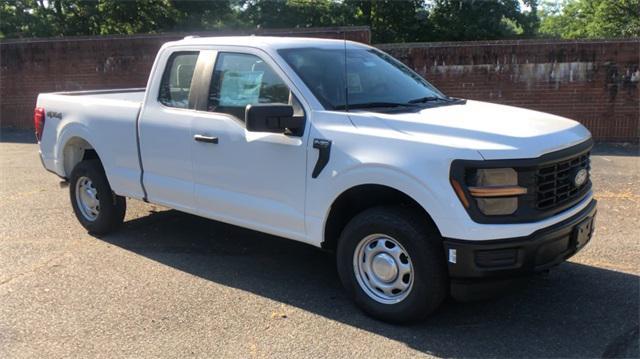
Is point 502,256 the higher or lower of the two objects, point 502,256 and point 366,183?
the lower

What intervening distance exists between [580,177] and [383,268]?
1.55 meters

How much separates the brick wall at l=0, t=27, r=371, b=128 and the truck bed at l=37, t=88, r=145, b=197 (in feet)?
24.1

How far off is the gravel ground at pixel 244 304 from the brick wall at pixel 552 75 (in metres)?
5.70

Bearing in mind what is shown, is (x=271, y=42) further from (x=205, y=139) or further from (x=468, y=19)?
(x=468, y=19)

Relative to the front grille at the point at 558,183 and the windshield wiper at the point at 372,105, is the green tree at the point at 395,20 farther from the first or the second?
the front grille at the point at 558,183

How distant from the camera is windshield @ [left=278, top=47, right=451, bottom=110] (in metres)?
4.54

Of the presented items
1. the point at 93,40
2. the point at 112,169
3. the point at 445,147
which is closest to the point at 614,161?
the point at 445,147

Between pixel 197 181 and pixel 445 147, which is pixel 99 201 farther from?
pixel 445 147

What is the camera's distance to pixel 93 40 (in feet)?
47.0

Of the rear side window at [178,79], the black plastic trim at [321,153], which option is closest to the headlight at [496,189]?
the black plastic trim at [321,153]

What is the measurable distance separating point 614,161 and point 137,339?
28.5ft

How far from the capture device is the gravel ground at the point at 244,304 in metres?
3.85

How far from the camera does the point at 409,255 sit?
12.8 ft

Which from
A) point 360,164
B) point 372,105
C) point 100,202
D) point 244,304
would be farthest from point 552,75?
point 244,304
